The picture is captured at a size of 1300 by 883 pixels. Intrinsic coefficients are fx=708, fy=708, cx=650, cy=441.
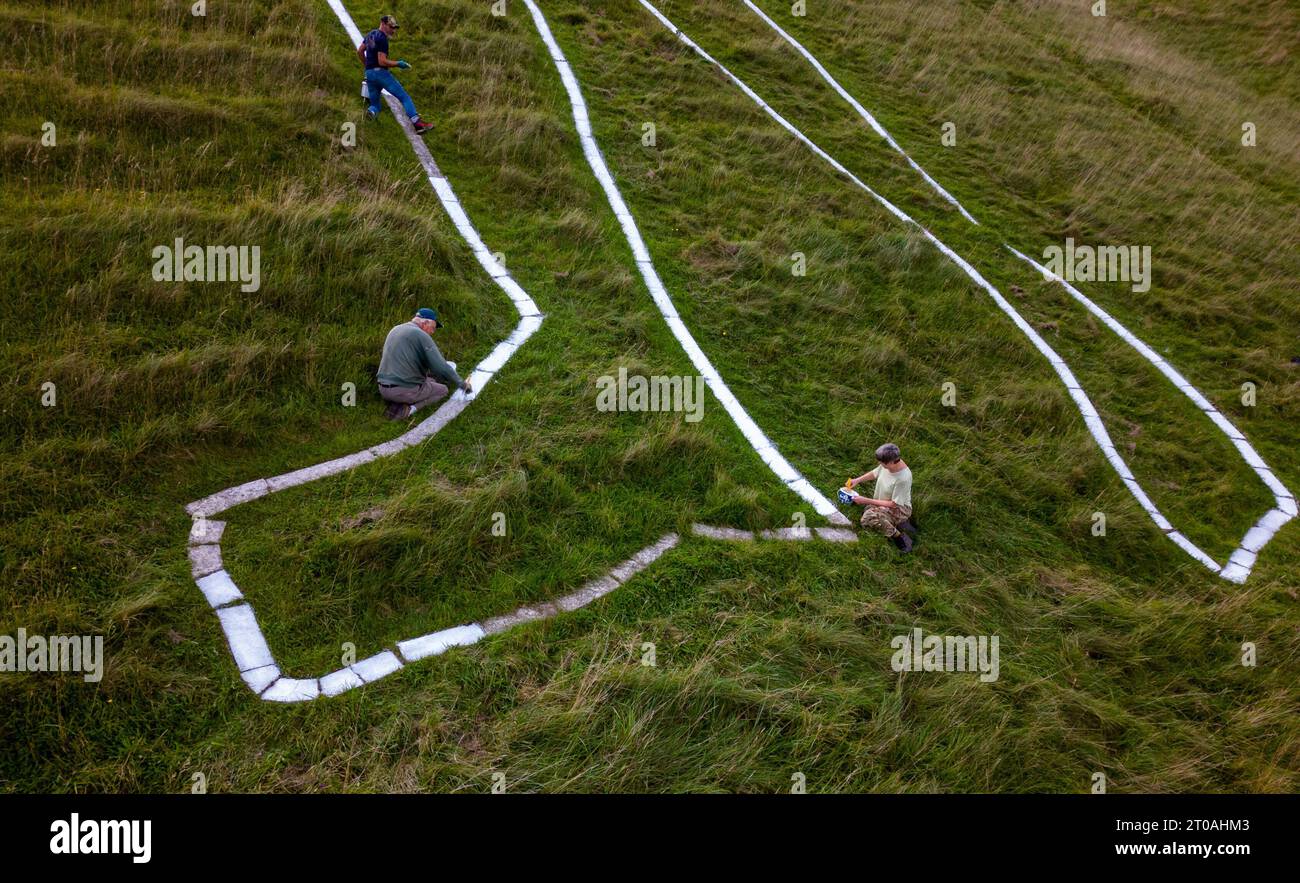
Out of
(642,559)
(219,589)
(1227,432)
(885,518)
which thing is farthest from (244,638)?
(1227,432)

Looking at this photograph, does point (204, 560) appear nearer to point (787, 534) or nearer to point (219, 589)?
point (219, 589)

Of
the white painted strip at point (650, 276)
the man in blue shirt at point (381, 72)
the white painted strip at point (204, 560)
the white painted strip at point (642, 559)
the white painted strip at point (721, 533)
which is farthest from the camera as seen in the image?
the man in blue shirt at point (381, 72)

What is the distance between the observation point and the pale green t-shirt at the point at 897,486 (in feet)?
27.5

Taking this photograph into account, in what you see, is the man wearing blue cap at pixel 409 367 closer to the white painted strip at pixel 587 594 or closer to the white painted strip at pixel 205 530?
the white painted strip at pixel 205 530

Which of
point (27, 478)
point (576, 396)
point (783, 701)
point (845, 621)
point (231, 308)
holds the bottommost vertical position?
point (783, 701)

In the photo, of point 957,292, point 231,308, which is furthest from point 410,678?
point 957,292

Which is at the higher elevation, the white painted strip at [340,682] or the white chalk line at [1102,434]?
the white chalk line at [1102,434]

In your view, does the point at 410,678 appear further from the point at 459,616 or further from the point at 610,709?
the point at 610,709

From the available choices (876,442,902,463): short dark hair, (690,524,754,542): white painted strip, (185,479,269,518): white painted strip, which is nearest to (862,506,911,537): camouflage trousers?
(876,442,902,463): short dark hair

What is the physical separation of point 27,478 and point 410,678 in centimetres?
374

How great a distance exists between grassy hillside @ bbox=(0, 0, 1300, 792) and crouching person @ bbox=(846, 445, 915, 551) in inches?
13.8

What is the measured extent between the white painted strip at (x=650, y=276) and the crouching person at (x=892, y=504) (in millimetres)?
508

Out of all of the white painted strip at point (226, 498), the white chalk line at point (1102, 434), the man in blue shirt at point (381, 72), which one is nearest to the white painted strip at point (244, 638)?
the white painted strip at point (226, 498)

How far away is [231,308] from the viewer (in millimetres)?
8086
